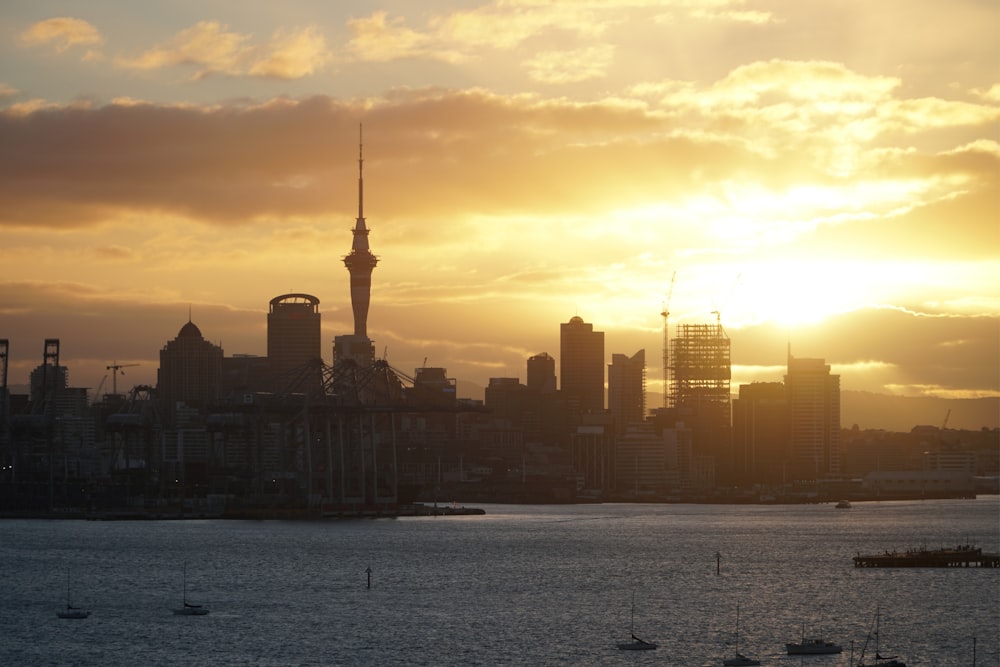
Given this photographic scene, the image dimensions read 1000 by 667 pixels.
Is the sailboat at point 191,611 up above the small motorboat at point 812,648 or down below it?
above

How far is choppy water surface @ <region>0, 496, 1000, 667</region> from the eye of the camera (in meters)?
72.6

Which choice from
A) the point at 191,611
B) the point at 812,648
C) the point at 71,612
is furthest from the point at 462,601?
the point at 812,648

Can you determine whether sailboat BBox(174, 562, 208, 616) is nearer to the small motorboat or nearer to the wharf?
the small motorboat

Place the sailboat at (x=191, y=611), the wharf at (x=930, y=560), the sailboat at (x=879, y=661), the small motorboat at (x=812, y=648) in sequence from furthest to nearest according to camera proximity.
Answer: the wharf at (x=930, y=560) → the sailboat at (x=191, y=611) → the small motorboat at (x=812, y=648) → the sailboat at (x=879, y=661)

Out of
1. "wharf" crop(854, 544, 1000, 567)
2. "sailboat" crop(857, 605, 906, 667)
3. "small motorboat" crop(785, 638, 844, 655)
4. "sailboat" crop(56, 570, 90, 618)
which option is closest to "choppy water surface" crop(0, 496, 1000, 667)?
"sailboat" crop(56, 570, 90, 618)

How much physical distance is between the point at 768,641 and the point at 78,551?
77.7 meters

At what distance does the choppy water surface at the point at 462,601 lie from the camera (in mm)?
72625

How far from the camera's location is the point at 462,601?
93438 mm

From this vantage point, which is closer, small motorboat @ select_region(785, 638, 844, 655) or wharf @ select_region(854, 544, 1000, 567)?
small motorboat @ select_region(785, 638, 844, 655)

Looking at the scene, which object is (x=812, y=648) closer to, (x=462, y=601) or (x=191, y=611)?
→ (x=462, y=601)

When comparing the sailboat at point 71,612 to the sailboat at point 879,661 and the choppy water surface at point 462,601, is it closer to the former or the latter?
the choppy water surface at point 462,601

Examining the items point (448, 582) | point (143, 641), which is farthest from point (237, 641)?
point (448, 582)

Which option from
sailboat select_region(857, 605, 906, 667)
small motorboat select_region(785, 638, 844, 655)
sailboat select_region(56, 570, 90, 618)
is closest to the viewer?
sailboat select_region(857, 605, 906, 667)

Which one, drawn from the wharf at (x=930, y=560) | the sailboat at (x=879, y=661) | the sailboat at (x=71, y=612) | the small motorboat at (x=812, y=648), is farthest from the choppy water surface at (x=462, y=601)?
the wharf at (x=930, y=560)
